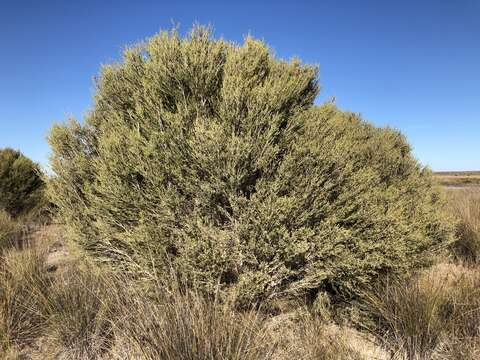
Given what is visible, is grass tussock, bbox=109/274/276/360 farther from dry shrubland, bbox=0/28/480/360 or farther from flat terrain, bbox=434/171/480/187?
flat terrain, bbox=434/171/480/187

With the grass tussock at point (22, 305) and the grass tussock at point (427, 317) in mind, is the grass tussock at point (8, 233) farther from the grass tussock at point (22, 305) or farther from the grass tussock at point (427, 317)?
the grass tussock at point (427, 317)

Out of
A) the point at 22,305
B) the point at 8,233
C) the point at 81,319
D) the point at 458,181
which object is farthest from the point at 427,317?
the point at 458,181

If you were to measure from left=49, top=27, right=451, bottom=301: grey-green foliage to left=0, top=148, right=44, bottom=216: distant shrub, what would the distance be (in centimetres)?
910

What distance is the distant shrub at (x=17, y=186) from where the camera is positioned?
1145 cm

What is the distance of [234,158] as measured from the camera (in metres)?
3.72

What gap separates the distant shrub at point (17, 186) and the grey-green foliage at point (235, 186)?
9105mm

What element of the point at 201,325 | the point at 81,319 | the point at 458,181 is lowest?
the point at 81,319

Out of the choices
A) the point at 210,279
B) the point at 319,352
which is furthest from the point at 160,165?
the point at 319,352

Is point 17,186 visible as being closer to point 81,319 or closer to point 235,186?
point 81,319

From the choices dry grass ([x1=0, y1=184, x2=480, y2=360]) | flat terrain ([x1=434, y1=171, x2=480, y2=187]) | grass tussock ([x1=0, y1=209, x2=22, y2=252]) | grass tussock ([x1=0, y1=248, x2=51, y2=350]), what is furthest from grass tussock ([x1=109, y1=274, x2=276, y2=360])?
flat terrain ([x1=434, y1=171, x2=480, y2=187])

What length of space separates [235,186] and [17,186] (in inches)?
445

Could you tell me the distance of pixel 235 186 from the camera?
3.84 metres

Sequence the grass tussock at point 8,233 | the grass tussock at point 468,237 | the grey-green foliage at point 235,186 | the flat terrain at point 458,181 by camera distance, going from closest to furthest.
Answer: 1. the grey-green foliage at point 235,186
2. the grass tussock at point 468,237
3. the grass tussock at point 8,233
4. the flat terrain at point 458,181

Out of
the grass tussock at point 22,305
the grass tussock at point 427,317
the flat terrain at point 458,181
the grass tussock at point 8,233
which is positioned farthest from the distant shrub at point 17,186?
the flat terrain at point 458,181
